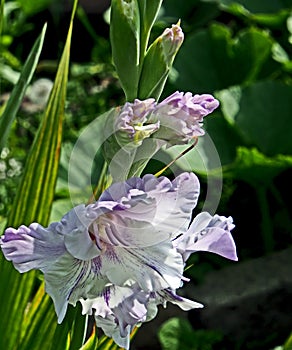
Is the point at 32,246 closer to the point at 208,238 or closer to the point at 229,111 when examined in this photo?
the point at 208,238

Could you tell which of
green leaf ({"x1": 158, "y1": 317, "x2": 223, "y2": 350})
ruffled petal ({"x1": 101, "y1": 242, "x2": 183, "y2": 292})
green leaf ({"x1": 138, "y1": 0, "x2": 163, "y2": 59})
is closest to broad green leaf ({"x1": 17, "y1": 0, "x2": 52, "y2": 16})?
green leaf ({"x1": 158, "y1": 317, "x2": 223, "y2": 350})

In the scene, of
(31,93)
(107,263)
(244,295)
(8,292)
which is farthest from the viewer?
(31,93)

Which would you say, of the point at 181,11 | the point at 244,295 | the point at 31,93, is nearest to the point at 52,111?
the point at 244,295

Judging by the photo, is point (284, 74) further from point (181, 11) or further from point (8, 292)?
point (8, 292)

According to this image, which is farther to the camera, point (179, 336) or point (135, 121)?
point (179, 336)

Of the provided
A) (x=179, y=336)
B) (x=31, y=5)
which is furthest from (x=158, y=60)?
(x=31, y=5)

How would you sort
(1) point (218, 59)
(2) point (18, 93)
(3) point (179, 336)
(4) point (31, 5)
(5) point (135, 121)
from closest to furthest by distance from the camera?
1. (5) point (135, 121)
2. (2) point (18, 93)
3. (3) point (179, 336)
4. (1) point (218, 59)
5. (4) point (31, 5)

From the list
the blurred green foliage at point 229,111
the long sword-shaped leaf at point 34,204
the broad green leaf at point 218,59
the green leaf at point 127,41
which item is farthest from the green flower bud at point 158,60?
the broad green leaf at point 218,59
